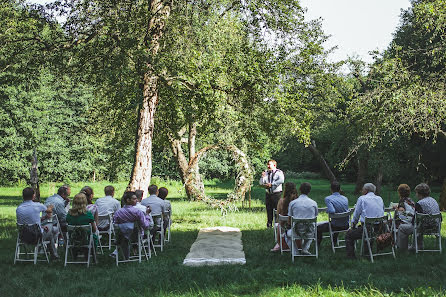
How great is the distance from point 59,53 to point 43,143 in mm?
22475

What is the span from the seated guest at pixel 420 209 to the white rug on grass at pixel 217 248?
301cm

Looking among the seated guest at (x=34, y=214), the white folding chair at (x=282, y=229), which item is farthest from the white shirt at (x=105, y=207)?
the white folding chair at (x=282, y=229)

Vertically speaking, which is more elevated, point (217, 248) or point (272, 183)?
point (272, 183)

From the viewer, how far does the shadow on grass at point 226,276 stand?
21.1 ft

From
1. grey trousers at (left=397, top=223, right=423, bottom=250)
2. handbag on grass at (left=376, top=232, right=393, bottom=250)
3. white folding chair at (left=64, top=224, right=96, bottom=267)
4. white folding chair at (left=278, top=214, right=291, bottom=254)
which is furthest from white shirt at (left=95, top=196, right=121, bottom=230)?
grey trousers at (left=397, top=223, right=423, bottom=250)

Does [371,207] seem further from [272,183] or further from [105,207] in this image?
[105,207]

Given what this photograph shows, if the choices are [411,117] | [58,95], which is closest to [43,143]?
[58,95]

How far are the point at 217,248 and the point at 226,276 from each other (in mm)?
2374

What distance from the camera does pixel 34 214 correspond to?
333 inches

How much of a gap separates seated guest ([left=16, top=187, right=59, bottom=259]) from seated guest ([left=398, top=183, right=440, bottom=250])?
644cm

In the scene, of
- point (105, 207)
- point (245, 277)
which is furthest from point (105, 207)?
point (245, 277)

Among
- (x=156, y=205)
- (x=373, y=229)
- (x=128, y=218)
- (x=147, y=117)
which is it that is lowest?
(x=373, y=229)

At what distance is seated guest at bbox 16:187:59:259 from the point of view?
846 cm

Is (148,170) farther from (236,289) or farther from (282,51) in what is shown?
(236,289)
